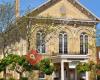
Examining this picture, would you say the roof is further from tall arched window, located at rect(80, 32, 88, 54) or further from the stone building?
tall arched window, located at rect(80, 32, 88, 54)

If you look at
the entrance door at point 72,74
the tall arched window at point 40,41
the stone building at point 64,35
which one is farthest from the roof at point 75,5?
the entrance door at point 72,74

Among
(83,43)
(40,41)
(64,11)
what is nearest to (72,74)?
(83,43)

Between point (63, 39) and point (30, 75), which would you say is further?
point (63, 39)

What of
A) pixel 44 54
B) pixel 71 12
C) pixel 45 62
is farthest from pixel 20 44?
pixel 45 62

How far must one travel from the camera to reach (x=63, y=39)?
57.2m

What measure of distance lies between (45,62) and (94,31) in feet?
59.6

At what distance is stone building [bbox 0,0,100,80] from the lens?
55.6 m

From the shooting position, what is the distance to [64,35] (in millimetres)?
57438

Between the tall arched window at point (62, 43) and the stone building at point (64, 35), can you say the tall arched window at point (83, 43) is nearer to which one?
the stone building at point (64, 35)

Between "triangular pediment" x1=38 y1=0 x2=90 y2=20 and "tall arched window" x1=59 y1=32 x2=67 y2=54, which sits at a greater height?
"triangular pediment" x1=38 y1=0 x2=90 y2=20

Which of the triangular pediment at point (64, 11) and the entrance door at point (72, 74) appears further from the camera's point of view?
the entrance door at point (72, 74)

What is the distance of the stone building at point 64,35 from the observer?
5556cm

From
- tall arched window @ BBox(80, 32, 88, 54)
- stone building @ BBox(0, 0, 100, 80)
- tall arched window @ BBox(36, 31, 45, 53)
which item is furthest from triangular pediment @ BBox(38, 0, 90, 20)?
tall arched window @ BBox(36, 31, 45, 53)

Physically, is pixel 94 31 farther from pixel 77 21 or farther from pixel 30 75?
pixel 30 75
